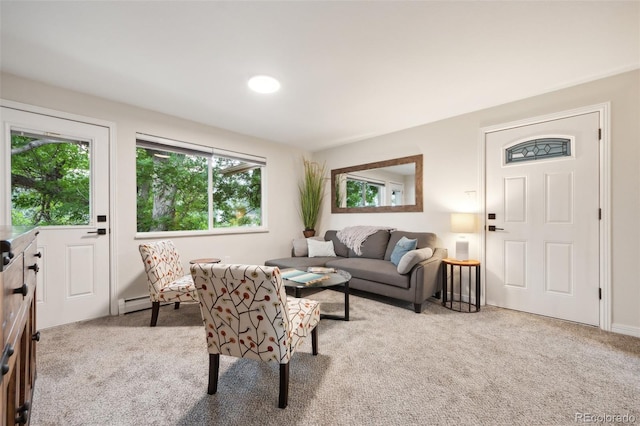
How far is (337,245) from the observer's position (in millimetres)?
4328

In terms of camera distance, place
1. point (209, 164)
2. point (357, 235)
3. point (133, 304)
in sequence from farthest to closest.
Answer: point (357, 235)
point (209, 164)
point (133, 304)

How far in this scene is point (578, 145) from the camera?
2619mm

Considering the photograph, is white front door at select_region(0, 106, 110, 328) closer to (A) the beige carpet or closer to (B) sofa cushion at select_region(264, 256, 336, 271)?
(A) the beige carpet

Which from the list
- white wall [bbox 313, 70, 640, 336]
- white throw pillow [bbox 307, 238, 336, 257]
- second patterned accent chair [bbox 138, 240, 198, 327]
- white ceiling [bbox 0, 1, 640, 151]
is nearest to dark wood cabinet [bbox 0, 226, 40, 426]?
second patterned accent chair [bbox 138, 240, 198, 327]

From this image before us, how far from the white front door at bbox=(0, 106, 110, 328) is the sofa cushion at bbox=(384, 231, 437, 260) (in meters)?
3.37

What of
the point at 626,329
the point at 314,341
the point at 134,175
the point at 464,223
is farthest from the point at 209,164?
the point at 626,329

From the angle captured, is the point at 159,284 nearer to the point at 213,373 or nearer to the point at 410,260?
the point at 213,373

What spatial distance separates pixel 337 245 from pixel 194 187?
2.28 meters

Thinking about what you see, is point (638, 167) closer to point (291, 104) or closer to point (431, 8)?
point (431, 8)

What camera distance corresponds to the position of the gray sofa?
2.90 m

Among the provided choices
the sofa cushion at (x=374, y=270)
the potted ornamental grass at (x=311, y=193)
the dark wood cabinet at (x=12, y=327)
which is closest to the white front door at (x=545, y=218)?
the sofa cushion at (x=374, y=270)

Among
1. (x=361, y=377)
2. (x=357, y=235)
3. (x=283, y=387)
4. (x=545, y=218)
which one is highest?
(x=545, y=218)

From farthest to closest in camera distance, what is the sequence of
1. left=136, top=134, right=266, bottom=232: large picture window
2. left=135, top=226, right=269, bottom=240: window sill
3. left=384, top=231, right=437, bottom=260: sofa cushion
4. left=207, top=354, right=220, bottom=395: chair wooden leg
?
left=384, top=231, right=437, bottom=260: sofa cushion < left=136, top=134, right=266, bottom=232: large picture window < left=135, top=226, right=269, bottom=240: window sill < left=207, top=354, right=220, bottom=395: chair wooden leg

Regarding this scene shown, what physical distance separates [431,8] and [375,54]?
52 cm
